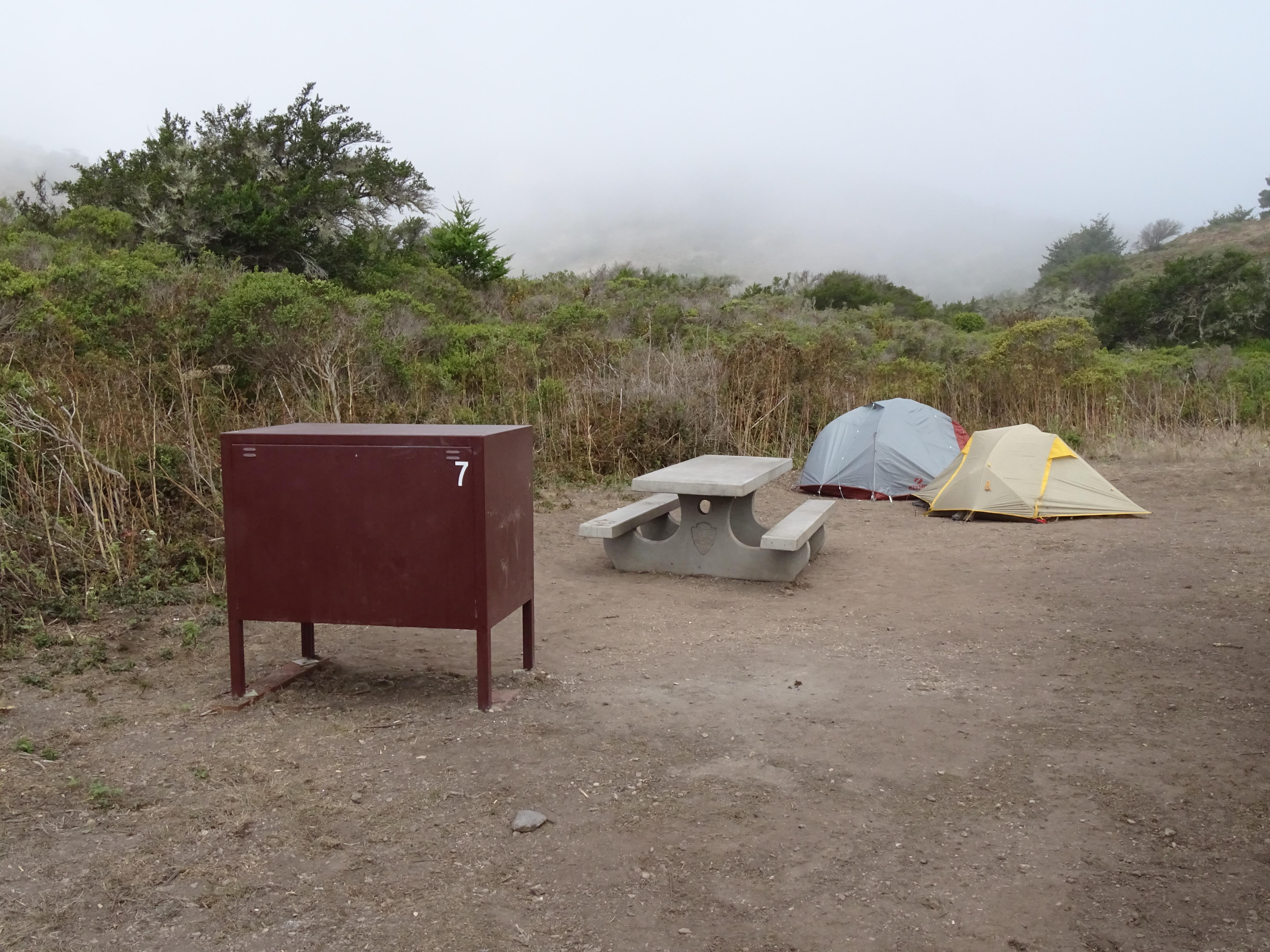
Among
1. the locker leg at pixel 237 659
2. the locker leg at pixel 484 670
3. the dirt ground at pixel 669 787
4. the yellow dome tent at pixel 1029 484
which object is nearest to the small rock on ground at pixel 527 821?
the dirt ground at pixel 669 787

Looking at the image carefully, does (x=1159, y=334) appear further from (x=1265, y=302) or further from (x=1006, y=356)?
(x=1006, y=356)

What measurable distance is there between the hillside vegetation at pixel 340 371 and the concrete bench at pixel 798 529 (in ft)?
11.0

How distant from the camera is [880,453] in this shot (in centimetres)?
1088

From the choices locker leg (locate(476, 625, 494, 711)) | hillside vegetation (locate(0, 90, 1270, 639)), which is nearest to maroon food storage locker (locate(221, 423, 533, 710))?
locker leg (locate(476, 625, 494, 711))

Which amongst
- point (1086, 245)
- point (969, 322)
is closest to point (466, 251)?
point (969, 322)

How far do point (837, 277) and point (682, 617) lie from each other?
112 ft

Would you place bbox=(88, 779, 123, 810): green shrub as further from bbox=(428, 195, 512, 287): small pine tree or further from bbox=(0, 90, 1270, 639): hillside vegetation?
bbox=(428, 195, 512, 287): small pine tree

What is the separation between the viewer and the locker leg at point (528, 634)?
186 inches

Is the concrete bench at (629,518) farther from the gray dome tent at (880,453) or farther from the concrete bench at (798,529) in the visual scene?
the gray dome tent at (880,453)

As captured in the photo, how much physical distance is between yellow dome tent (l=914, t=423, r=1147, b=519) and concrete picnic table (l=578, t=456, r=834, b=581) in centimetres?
235

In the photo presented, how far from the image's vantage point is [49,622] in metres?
5.26

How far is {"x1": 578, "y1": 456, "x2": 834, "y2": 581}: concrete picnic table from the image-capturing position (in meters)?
6.78

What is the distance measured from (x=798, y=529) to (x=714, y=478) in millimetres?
656

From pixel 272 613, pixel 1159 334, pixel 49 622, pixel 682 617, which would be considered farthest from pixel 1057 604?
pixel 1159 334
